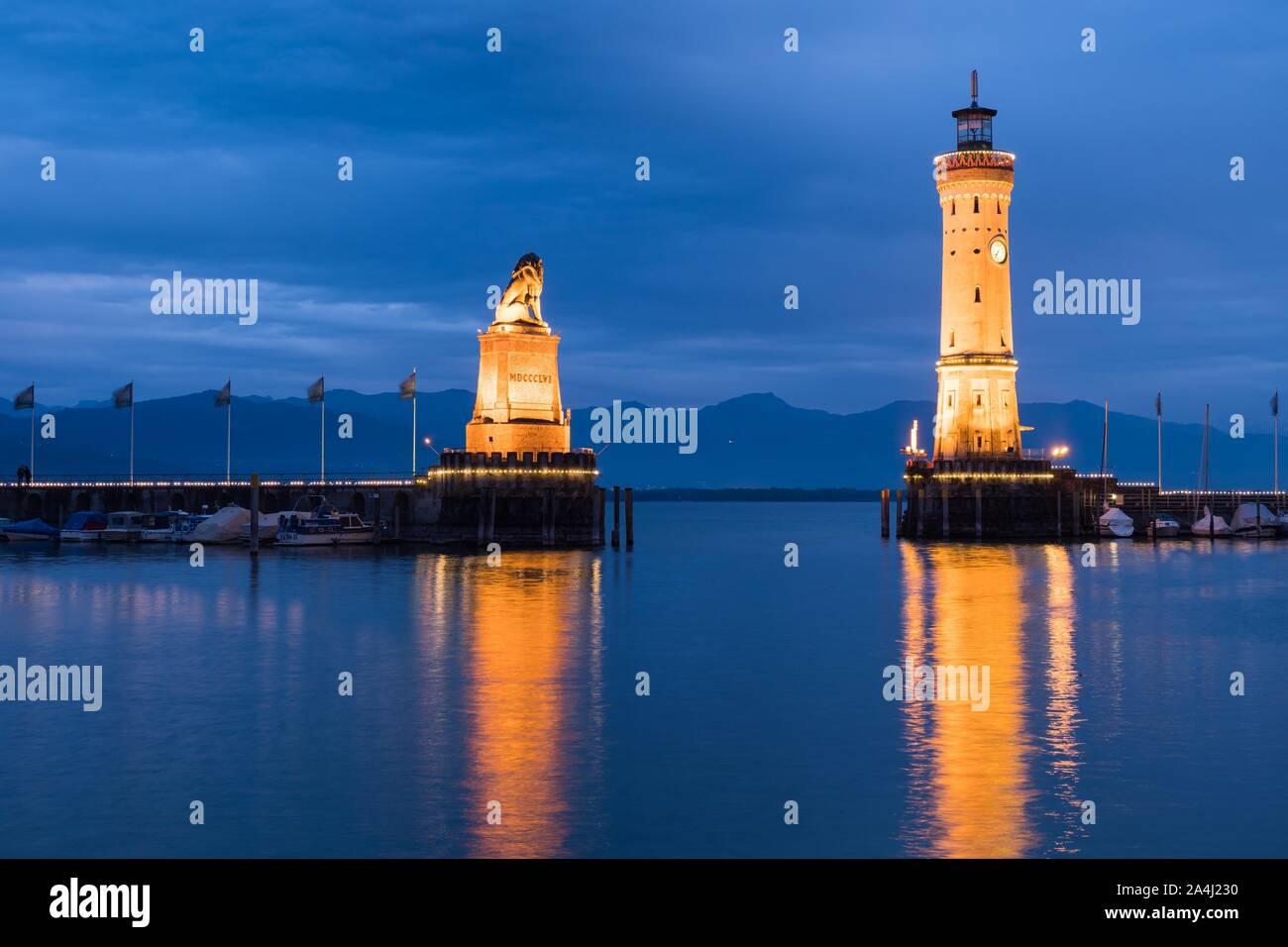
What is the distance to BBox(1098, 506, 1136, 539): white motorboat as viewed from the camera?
112 m

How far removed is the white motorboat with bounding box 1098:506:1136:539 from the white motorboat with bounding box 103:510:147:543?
74.9 m

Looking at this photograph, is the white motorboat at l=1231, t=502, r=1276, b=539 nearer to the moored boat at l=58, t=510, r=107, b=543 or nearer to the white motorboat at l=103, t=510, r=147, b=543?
the white motorboat at l=103, t=510, r=147, b=543

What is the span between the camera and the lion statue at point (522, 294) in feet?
301

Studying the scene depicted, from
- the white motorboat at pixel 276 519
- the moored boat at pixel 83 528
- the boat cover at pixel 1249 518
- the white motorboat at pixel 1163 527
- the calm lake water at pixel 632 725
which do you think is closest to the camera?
the calm lake water at pixel 632 725

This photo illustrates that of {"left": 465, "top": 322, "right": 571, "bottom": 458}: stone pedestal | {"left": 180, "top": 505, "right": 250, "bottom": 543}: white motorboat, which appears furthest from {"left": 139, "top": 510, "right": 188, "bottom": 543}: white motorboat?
{"left": 465, "top": 322, "right": 571, "bottom": 458}: stone pedestal

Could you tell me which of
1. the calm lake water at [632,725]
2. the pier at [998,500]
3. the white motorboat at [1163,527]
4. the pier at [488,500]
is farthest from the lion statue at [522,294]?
the white motorboat at [1163,527]

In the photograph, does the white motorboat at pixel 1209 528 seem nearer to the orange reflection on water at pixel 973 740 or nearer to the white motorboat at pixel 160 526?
the orange reflection on water at pixel 973 740

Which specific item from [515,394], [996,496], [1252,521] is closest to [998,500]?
[996,496]

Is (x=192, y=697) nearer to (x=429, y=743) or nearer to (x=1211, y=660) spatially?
(x=429, y=743)

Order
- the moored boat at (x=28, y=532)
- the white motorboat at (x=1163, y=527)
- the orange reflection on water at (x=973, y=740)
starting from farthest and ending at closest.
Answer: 1. the white motorboat at (x=1163, y=527)
2. the moored boat at (x=28, y=532)
3. the orange reflection on water at (x=973, y=740)

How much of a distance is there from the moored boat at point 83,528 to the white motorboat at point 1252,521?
300 ft

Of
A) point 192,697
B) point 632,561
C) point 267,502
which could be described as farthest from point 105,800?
point 267,502
